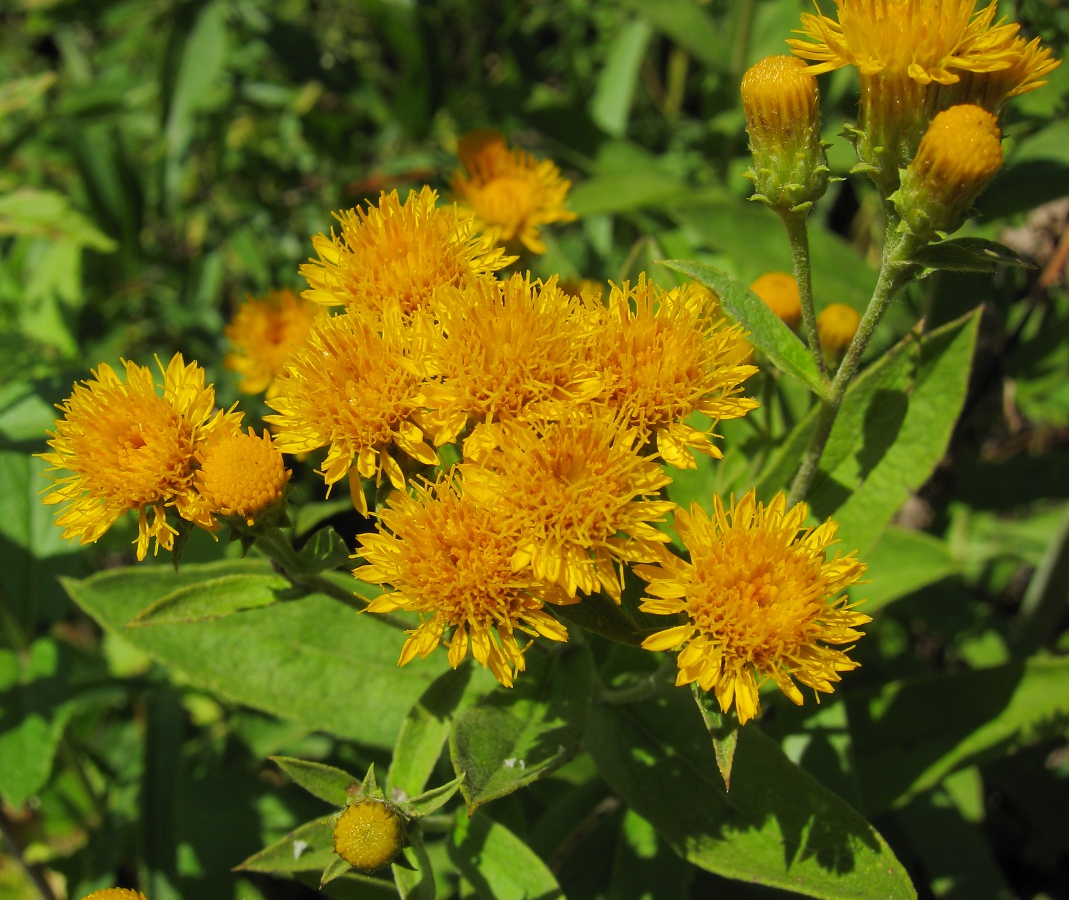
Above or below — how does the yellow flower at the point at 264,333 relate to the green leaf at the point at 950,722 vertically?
above

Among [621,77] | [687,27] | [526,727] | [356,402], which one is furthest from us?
[621,77]

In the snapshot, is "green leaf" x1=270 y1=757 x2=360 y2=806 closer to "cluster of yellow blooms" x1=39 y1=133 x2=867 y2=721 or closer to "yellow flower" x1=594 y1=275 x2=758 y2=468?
"cluster of yellow blooms" x1=39 y1=133 x2=867 y2=721

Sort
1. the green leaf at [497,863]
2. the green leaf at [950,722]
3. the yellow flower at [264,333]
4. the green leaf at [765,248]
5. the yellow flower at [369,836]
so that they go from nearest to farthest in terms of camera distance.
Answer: the yellow flower at [369,836]
the green leaf at [497,863]
the green leaf at [950,722]
the yellow flower at [264,333]
the green leaf at [765,248]

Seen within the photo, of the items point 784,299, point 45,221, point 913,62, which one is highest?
point 913,62

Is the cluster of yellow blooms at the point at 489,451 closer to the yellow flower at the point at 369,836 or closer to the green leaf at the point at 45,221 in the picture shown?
the yellow flower at the point at 369,836

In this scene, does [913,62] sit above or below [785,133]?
above

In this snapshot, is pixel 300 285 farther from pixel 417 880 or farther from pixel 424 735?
pixel 417 880

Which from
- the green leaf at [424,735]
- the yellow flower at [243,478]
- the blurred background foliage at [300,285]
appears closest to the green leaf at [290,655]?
the blurred background foliage at [300,285]

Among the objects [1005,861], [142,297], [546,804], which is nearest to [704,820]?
A: [546,804]

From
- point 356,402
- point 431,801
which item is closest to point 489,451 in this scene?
point 356,402
